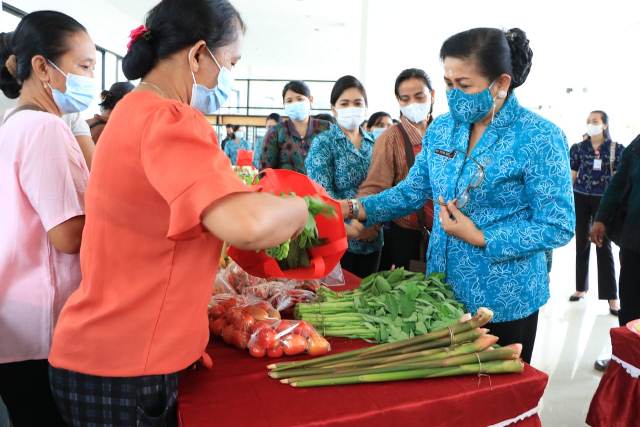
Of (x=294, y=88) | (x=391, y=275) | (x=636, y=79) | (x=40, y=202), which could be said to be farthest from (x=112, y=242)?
(x=636, y=79)

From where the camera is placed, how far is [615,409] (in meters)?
1.96

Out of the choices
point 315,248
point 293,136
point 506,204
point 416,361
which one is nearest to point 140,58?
point 315,248

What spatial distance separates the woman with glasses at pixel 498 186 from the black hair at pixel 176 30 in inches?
35.4

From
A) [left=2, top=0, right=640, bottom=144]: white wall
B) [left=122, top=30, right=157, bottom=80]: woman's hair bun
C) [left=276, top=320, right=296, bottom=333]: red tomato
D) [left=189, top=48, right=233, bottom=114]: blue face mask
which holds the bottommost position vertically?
[left=276, top=320, right=296, bottom=333]: red tomato

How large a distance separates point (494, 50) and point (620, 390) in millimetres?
1468

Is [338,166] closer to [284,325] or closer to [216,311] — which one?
[216,311]

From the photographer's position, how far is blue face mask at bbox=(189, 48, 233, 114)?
107 centimetres

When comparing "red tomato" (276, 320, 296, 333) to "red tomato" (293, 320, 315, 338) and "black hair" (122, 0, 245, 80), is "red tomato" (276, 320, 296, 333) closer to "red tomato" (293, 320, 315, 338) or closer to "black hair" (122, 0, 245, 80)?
"red tomato" (293, 320, 315, 338)

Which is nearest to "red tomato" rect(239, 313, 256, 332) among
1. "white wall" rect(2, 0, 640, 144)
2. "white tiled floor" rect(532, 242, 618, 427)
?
"white tiled floor" rect(532, 242, 618, 427)

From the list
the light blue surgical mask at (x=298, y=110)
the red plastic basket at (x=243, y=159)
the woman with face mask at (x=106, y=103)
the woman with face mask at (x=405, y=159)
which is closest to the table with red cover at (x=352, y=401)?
the woman with face mask at (x=405, y=159)

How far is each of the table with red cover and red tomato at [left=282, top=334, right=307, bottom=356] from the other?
0.06 metres

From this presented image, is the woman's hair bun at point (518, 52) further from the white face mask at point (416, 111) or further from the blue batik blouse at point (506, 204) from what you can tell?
the white face mask at point (416, 111)

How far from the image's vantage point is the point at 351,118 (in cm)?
310

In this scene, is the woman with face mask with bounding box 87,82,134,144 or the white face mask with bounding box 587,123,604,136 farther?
the white face mask with bounding box 587,123,604,136
